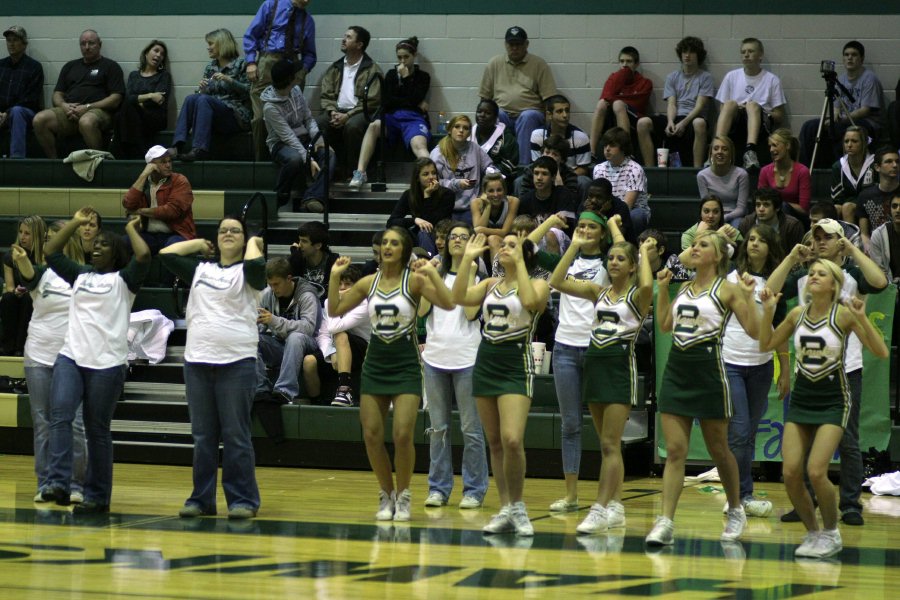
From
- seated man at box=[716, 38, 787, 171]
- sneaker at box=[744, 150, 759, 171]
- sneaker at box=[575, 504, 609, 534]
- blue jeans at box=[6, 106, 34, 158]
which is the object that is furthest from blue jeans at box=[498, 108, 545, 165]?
sneaker at box=[575, 504, 609, 534]

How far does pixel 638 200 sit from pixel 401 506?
4.50 m

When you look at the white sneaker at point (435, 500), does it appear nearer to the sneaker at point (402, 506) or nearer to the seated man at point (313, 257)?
the sneaker at point (402, 506)

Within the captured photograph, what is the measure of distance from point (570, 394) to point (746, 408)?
38.9 inches

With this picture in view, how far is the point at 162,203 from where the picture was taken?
10875 millimetres

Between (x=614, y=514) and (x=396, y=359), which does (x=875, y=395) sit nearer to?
(x=614, y=514)

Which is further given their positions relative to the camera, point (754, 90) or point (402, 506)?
point (754, 90)

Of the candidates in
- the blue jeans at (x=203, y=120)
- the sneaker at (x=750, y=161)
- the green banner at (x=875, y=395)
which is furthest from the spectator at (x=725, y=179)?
the blue jeans at (x=203, y=120)

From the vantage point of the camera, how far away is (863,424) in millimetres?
8641

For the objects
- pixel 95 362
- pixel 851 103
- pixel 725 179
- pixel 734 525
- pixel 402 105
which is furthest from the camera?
pixel 402 105

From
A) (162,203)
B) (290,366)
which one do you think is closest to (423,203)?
(290,366)

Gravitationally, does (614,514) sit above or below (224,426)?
below

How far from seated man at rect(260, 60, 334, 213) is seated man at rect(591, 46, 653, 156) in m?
2.55

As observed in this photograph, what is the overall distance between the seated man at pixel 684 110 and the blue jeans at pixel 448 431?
5034mm

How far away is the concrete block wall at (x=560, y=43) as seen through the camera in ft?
40.8
